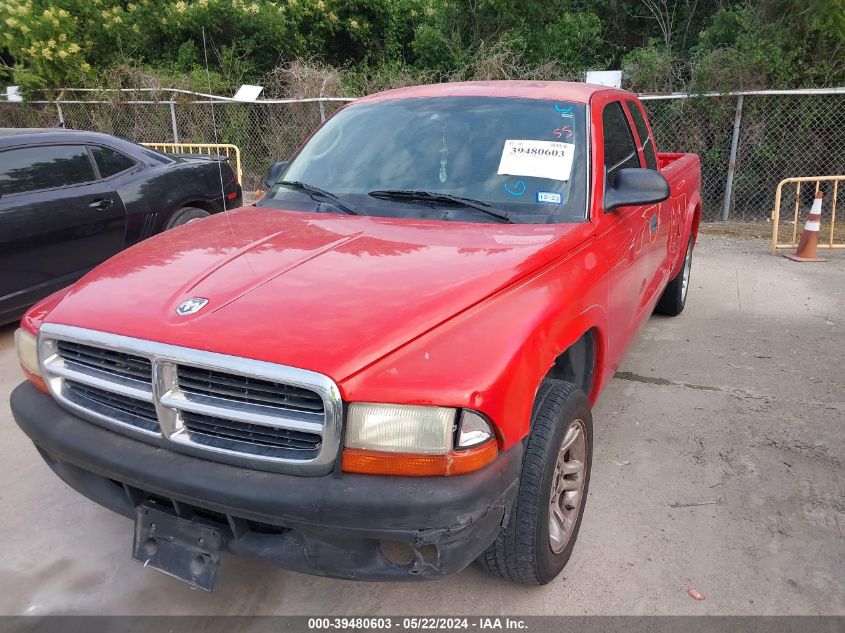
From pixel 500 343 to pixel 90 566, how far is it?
2.01 m

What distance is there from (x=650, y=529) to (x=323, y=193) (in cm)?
220

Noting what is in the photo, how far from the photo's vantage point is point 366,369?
1927 mm

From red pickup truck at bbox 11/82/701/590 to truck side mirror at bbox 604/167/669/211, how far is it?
11 mm

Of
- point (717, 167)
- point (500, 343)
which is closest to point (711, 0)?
point (717, 167)

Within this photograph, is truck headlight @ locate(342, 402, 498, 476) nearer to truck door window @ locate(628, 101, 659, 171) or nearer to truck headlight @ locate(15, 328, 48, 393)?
truck headlight @ locate(15, 328, 48, 393)

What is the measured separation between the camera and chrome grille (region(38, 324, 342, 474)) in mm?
1929

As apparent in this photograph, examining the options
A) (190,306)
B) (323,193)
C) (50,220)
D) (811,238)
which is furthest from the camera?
Answer: (811,238)

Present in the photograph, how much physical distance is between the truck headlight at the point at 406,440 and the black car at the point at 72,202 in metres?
4.17

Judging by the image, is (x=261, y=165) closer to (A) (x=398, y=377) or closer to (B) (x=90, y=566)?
(B) (x=90, y=566)

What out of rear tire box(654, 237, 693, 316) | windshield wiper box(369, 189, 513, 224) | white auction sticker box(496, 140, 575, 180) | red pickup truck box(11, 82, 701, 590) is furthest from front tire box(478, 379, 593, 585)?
rear tire box(654, 237, 693, 316)

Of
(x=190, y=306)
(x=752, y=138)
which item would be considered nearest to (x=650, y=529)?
(x=190, y=306)

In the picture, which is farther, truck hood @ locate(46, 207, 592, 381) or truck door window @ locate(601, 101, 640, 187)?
truck door window @ locate(601, 101, 640, 187)

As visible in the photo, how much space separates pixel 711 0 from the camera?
40.1 feet

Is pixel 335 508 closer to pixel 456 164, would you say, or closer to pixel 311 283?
pixel 311 283
